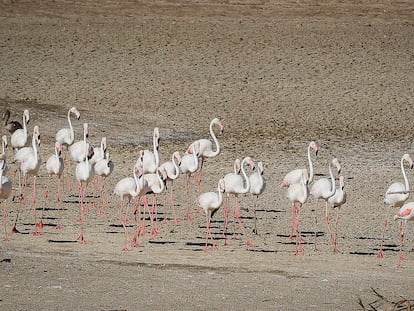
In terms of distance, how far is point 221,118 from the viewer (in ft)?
71.1

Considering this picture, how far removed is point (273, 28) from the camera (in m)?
29.0

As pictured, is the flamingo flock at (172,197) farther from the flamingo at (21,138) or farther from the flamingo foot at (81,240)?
the flamingo at (21,138)

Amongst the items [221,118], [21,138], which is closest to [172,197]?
[21,138]

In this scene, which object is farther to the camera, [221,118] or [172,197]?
[221,118]

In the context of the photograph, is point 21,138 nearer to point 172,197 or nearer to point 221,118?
point 172,197

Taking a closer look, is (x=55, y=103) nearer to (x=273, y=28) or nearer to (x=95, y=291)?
(x=273, y=28)

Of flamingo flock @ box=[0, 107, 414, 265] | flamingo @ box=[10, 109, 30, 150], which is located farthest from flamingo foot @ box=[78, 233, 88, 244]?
flamingo @ box=[10, 109, 30, 150]

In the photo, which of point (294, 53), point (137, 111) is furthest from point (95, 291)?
point (294, 53)

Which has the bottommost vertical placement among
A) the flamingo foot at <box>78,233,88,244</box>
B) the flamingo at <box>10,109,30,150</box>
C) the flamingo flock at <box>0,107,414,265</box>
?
the flamingo foot at <box>78,233,88,244</box>

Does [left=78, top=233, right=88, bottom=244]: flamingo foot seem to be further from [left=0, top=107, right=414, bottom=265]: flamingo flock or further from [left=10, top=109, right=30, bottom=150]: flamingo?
[left=10, top=109, right=30, bottom=150]: flamingo

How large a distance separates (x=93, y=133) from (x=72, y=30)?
955 centimetres

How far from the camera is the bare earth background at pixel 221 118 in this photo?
385 inches

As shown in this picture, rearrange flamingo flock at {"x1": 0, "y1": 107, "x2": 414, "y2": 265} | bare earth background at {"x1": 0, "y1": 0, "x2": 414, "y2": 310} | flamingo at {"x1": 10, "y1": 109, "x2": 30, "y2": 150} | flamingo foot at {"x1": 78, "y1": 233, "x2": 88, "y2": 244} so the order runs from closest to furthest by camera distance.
Result: bare earth background at {"x1": 0, "y1": 0, "x2": 414, "y2": 310}
flamingo foot at {"x1": 78, "y1": 233, "x2": 88, "y2": 244}
flamingo flock at {"x1": 0, "y1": 107, "x2": 414, "y2": 265}
flamingo at {"x1": 10, "y1": 109, "x2": 30, "y2": 150}

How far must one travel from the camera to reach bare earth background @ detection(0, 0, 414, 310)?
32.1ft
